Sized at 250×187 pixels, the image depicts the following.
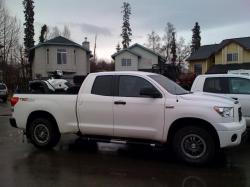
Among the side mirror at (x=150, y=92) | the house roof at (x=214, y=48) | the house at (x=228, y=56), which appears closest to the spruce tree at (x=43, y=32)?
the house roof at (x=214, y=48)

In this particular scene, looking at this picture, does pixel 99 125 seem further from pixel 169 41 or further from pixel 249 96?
pixel 169 41

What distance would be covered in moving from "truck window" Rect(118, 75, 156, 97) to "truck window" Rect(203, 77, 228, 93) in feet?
9.30

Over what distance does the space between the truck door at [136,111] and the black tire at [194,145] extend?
41 centimetres

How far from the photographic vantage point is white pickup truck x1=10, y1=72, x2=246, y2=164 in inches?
294

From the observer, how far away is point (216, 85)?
10.4 metres

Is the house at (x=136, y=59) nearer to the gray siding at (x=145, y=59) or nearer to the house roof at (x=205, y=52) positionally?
the gray siding at (x=145, y=59)

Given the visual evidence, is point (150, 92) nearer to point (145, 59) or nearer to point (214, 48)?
point (145, 59)

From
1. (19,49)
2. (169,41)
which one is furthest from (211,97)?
(169,41)

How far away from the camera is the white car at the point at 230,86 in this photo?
9920 mm

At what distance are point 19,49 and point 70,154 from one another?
49.2m

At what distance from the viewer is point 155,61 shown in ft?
180

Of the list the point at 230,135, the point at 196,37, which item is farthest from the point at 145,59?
the point at 230,135

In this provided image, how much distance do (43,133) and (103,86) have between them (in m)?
2.00

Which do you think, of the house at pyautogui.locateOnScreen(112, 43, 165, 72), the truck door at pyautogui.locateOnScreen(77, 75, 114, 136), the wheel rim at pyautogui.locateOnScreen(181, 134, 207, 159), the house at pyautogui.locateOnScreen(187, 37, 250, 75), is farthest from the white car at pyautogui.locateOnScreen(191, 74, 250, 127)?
the house at pyautogui.locateOnScreen(112, 43, 165, 72)
